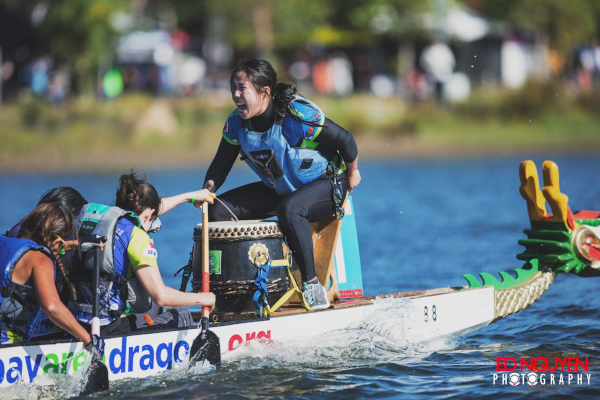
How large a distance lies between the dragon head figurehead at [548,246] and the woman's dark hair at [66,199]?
3515 mm

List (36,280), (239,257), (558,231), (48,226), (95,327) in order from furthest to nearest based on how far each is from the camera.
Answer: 1. (558,231)
2. (239,257)
3. (95,327)
4. (48,226)
5. (36,280)

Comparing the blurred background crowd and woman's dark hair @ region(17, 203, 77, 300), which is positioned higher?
the blurred background crowd

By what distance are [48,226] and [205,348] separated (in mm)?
1442

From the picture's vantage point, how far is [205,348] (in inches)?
238

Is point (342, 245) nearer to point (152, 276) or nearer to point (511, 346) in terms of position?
point (511, 346)

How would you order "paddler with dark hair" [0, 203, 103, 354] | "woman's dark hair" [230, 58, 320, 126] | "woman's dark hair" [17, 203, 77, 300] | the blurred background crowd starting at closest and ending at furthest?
"paddler with dark hair" [0, 203, 103, 354] → "woman's dark hair" [17, 203, 77, 300] → "woman's dark hair" [230, 58, 320, 126] → the blurred background crowd

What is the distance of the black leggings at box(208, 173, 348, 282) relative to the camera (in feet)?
21.4

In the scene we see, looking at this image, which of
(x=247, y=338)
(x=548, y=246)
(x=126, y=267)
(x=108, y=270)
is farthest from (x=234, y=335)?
(x=548, y=246)

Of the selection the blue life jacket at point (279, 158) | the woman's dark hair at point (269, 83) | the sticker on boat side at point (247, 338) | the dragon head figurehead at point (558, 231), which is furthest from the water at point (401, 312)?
the woman's dark hair at point (269, 83)

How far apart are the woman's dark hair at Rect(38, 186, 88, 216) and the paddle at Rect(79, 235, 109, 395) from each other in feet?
1.29

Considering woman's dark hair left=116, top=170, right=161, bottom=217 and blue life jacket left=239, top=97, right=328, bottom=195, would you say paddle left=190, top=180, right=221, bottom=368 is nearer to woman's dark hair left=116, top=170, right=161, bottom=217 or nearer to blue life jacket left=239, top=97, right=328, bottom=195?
woman's dark hair left=116, top=170, right=161, bottom=217

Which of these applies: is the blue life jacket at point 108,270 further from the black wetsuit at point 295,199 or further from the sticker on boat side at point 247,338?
the black wetsuit at point 295,199

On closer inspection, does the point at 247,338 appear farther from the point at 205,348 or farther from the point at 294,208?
the point at 294,208

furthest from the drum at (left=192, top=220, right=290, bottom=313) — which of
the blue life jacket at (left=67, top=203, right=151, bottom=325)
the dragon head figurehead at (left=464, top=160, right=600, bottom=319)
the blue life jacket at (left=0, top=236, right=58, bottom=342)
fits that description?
the dragon head figurehead at (left=464, top=160, right=600, bottom=319)
